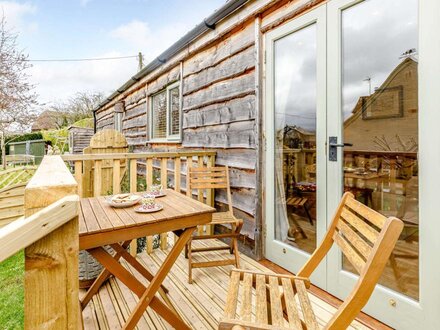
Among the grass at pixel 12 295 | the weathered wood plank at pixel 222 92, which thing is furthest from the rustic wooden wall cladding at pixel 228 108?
the grass at pixel 12 295

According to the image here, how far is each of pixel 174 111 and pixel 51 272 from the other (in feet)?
14.7

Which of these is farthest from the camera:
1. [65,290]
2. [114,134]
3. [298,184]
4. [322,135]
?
[114,134]

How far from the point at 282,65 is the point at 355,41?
2.41 feet

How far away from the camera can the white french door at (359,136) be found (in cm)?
159

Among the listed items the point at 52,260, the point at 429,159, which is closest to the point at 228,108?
the point at 429,159

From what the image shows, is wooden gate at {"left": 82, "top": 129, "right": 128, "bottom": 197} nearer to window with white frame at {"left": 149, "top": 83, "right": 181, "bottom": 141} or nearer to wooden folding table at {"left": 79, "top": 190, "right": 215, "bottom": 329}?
window with white frame at {"left": 149, "top": 83, "right": 181, "bottom": 141}

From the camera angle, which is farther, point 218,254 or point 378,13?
point 218,254

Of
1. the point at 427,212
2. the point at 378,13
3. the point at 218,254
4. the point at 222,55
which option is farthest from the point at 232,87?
the point at 427,212

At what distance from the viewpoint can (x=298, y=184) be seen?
2.46m

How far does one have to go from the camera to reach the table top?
1390 millimetres

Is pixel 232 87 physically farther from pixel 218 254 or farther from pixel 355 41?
pixel 218 254

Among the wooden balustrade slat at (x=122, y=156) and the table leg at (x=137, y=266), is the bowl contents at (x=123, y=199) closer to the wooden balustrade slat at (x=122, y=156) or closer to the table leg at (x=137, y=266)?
the table leg at (x=137, y=266)

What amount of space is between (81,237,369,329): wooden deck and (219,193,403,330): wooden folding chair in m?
0.69

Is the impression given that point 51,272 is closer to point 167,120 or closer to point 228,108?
point 228,108
